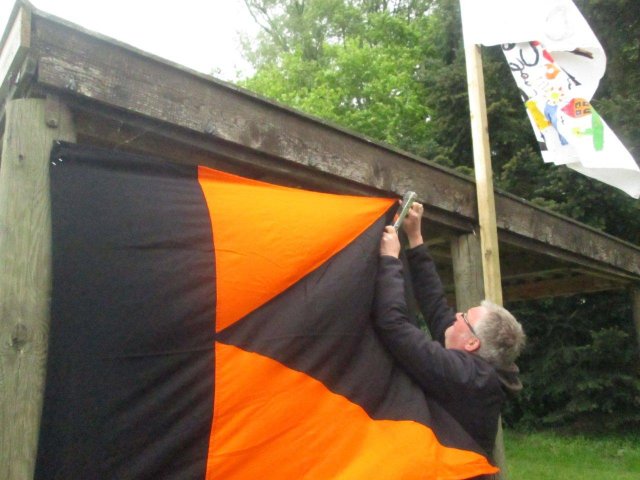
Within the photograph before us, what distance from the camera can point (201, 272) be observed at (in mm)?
2479

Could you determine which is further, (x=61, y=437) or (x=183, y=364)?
(x=183, y=364)

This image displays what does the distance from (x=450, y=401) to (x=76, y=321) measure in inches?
56.7

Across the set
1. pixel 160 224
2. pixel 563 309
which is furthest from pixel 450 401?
pixel 563 309

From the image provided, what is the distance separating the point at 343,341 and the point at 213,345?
21.1 inches

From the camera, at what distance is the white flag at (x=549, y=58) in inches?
184

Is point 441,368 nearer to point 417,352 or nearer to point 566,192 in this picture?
point 417,352

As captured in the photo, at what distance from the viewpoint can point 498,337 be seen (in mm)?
2973

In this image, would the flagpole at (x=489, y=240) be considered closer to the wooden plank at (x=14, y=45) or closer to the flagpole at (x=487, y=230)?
the flagpole at (x=487, y=230)

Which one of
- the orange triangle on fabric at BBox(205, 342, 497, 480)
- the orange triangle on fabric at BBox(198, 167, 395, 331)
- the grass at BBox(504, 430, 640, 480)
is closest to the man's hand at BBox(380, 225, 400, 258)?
the orange triangle on fabric at BBox(198, 167, 395, 331)

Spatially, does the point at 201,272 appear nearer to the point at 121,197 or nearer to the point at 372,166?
the point at 121,197

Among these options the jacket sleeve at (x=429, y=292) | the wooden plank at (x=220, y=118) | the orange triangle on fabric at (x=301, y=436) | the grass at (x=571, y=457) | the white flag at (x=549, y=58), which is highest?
the white flag at (x=549, y=58)

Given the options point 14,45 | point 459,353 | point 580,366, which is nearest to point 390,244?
point 459,353

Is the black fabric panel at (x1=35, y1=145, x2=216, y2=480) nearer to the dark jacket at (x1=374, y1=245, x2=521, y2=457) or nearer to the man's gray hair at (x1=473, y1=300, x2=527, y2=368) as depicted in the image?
the dark jacket at (x1=374, y1=245, x2=521, y2=457)

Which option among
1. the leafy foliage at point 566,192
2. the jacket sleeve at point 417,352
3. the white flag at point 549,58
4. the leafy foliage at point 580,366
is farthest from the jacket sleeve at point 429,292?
the leafy foliage at point 580,366
